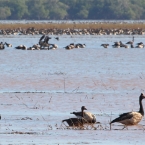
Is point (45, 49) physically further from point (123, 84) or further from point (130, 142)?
point (130, 142)

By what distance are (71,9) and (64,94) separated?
286ft

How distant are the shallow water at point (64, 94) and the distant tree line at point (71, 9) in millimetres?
69920

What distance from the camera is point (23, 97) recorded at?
49.0 ft

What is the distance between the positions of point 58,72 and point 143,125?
361 inches

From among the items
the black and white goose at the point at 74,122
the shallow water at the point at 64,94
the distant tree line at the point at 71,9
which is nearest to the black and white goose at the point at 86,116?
the black and white goose at the point at 74,122

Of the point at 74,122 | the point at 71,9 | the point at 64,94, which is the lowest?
the point at 74,122

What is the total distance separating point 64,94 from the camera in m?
15.5

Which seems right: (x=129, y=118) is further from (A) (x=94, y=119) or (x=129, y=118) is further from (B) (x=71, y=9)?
(B) (x=71, y=9)

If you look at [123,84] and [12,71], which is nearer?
[123,84]

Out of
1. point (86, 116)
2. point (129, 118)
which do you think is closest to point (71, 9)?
point (86, 116)

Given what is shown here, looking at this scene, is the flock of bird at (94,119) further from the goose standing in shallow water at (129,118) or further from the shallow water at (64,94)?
the shallow water at (64,94)

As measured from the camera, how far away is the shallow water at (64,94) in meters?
10.5

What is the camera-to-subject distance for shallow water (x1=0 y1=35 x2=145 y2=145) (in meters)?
10.5

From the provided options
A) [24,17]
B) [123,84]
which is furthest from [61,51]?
→ [24,17]
